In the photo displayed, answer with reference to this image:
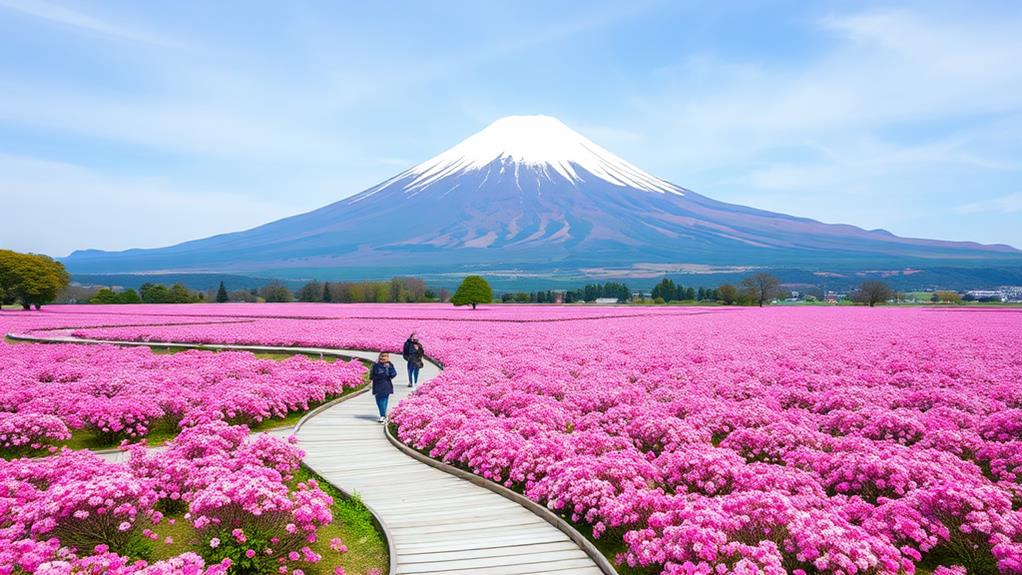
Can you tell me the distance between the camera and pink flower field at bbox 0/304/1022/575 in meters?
6.91

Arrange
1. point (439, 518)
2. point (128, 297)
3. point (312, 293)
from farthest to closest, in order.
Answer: point (312, 293) → point (128, 297) → point (439, 518)

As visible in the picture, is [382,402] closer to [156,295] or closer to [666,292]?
[156,295]

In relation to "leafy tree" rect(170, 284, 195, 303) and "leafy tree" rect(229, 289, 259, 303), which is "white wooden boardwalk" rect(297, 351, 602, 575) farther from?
"leafy tree" rect(229, 289, 259, 303)

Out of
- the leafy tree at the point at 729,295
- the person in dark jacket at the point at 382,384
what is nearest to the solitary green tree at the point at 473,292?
the leafy tree at the point at 729,295

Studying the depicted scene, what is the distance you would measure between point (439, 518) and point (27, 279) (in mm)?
75861

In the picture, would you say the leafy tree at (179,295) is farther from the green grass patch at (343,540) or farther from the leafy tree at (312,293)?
the green grass patch at (343,540)

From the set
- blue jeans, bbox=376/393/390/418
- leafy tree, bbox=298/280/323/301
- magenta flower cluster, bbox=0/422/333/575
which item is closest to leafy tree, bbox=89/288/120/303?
leafy tree, bbox=298/280/323/301

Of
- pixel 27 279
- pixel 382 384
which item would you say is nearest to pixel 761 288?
pixel 382 384

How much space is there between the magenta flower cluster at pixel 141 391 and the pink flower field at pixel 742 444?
0.50ft

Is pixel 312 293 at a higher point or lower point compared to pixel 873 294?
lower

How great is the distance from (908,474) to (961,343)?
23805mm

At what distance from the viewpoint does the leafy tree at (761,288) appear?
309 ft

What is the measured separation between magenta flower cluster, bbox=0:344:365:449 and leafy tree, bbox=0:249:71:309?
52925 mm

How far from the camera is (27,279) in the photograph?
65.7 meters
